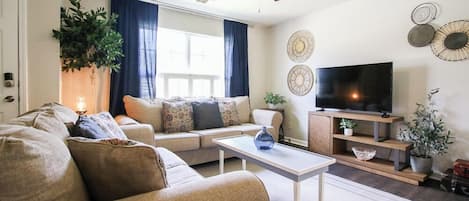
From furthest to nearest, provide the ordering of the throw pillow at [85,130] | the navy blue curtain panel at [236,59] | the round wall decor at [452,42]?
1. the navy blue curtain panel at [236,59]
2. the round wall decor at [452,42]
3. the throw pillow at [85,130]

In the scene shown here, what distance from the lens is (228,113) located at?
12.0ft

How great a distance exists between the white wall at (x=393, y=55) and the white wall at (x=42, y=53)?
3.55m

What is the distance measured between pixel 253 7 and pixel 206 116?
187 centimetres

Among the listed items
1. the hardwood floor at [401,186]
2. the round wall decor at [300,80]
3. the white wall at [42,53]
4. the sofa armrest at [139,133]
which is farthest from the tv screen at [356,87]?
the white wall at [42,53]

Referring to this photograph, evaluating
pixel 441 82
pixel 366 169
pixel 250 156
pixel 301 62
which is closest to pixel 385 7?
pixel 441 82

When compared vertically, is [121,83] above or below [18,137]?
above

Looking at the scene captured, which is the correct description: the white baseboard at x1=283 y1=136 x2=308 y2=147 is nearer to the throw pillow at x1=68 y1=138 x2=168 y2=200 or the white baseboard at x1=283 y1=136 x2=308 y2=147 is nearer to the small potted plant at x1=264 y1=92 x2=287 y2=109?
the small potted plant at x1=264 y1=92 x2=287 y2=109

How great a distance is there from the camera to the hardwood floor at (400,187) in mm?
2250

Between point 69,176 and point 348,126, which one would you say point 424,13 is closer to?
point 348,126

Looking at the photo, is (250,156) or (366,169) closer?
(250,156)

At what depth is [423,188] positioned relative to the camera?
8.04ft

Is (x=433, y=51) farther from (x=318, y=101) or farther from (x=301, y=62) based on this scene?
(x=301, y=62)

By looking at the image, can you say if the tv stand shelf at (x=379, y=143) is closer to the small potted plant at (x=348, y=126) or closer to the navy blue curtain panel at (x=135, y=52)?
the small potted plant at (x=348, y=126)

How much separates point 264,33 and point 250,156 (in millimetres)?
3454
